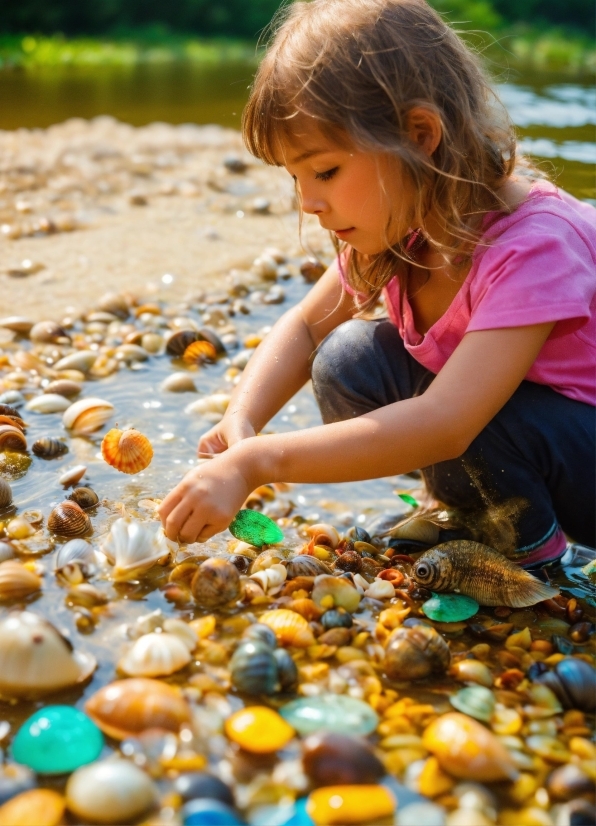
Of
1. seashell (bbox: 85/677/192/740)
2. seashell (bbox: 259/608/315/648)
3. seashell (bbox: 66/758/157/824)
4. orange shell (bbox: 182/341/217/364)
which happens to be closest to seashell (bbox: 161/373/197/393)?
orange shell (bbox: 182/341/217/364)

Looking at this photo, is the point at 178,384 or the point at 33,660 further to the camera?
the point at 178,384

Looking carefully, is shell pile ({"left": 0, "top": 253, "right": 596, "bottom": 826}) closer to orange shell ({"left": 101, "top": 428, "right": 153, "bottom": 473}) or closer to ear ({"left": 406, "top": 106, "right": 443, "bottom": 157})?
orange shell ({"left": 101, "top": 428, "right": 153, "bottom": 473})

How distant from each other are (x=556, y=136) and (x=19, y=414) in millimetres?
4207

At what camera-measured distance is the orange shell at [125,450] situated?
2.21m

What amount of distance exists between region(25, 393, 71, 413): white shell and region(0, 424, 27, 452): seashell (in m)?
0.27

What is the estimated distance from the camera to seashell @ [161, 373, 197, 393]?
9.39 feet

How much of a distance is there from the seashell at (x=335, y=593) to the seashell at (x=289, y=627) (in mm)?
95

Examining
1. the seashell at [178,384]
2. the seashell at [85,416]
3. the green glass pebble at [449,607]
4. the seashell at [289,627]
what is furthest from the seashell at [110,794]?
the seashell at [178,384]

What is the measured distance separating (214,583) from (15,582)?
1.26ft

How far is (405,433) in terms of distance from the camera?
1781mm

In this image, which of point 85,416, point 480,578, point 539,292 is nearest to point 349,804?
point 480,578

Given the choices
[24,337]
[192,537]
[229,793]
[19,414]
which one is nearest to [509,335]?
[192,537]

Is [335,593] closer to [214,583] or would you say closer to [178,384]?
[214,583]

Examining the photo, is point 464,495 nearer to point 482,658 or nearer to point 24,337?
point 482,658
